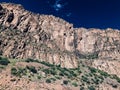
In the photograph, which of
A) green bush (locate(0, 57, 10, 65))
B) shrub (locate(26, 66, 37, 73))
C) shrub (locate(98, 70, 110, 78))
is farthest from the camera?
shrub (locate(98, 70, 110, 78))

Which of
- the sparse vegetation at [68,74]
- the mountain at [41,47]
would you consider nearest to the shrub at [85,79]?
the sparse vegetation at [68,74]

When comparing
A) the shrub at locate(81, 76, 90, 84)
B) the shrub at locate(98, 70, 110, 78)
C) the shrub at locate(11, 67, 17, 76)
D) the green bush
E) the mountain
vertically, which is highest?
the mountain

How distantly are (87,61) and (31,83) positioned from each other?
247ft

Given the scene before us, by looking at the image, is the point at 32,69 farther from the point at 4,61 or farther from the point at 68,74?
the point at 68,74

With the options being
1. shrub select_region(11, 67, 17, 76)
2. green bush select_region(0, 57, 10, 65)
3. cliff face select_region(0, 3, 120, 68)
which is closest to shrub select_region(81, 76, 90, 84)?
cliff face select_region(0, 3, 120, 68)

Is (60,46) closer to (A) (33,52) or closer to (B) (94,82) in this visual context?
(A) (33,52)

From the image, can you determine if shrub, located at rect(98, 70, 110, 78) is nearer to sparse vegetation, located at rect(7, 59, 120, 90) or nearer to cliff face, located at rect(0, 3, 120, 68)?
sparse vegetation, located at rect(7, 59, 120, 90)

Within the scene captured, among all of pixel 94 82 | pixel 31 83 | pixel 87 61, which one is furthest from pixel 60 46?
pixel 31 83

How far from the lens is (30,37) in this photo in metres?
173

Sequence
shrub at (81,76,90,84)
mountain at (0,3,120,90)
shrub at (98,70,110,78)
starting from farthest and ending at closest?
shrub at (98,70,110,78) < mountain at (0,3,120,90) < shrub at (81,76,90,84)

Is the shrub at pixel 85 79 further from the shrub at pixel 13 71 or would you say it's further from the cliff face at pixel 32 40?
the shrub at pixel 13 71

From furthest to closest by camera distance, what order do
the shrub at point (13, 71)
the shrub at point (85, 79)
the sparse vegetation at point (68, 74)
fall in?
the shrub at point (85, 79)
the sparse vegetation at point (68, 74)
the shrub at point (13, 71)

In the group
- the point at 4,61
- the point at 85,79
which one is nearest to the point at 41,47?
the point at 85,79

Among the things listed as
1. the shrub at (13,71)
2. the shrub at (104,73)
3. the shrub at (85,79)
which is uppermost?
the shrub at (13,71)
